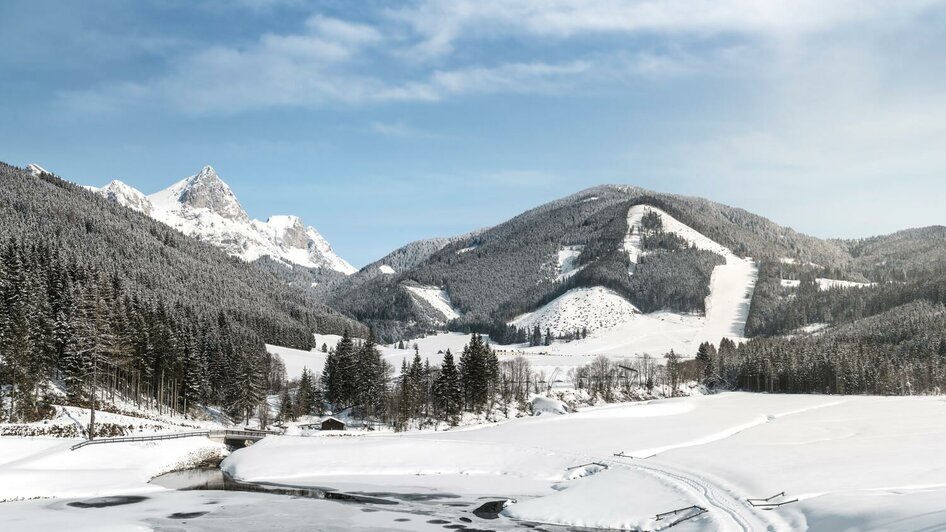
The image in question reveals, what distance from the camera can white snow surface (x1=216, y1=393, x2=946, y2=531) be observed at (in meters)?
39.5

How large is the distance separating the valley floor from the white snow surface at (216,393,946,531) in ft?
0.55

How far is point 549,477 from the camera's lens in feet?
207

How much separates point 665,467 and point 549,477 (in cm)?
1040

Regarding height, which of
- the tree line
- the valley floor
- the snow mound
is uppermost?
the tree line

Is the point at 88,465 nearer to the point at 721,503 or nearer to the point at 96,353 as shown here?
the point at 96,353

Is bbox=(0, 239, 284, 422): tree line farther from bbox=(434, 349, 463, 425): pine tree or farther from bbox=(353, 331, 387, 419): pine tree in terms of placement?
bbox=(434, 349, 463, 425): pine tree

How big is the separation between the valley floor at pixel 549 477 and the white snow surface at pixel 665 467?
166mm

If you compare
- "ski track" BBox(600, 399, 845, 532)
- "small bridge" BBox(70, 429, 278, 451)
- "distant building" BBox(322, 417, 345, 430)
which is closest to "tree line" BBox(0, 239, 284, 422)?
"small bridge" BBox(70, 429, 278, 451)

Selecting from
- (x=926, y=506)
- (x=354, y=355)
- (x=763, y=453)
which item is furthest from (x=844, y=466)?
(x=354, y=355)

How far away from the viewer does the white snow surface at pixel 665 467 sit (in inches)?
1554

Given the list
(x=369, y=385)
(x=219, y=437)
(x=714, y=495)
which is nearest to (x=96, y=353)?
(x=219, y=437)

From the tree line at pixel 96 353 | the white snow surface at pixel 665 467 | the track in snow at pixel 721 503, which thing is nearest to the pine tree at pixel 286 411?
the tree line at pixel 96 353

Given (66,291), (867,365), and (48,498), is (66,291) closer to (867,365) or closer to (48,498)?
(48,498)

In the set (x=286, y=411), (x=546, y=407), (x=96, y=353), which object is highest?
(x=96, y=353)
